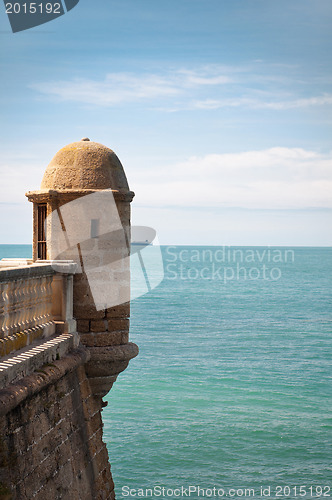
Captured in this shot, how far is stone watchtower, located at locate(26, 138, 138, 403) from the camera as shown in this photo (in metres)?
8.41

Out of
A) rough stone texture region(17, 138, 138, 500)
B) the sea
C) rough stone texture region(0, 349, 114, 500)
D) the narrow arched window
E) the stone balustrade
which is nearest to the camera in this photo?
rough stone texture region(0, 349, 114, 500)

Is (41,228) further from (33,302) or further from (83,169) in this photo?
(33,302)

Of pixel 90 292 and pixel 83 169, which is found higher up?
pixel 83 169

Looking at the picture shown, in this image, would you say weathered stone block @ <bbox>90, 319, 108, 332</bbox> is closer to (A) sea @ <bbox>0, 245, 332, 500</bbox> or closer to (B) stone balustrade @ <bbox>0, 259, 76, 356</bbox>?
(B) stone balustrade @ <bbox>0, 259, 76, 356</bbox>

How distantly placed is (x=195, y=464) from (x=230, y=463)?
101 centimetres

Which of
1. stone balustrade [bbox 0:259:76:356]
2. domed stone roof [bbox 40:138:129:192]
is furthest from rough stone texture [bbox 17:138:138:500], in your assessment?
stone balustrade [bbox 0:259:76:356]

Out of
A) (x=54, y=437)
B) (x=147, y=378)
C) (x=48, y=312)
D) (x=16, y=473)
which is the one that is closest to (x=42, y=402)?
(x=54, y=437)

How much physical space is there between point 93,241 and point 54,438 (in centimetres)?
270

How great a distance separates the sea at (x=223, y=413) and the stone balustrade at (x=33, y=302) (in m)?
9.26

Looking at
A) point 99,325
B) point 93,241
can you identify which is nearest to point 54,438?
point 99,325

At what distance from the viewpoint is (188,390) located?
85.0 feet

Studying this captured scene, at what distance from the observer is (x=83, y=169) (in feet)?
27.9

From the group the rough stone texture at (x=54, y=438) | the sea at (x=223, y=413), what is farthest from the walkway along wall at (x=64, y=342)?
the sea at (x=223, y=413)

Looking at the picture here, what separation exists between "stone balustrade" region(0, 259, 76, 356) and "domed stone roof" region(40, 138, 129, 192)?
3.82 ft
